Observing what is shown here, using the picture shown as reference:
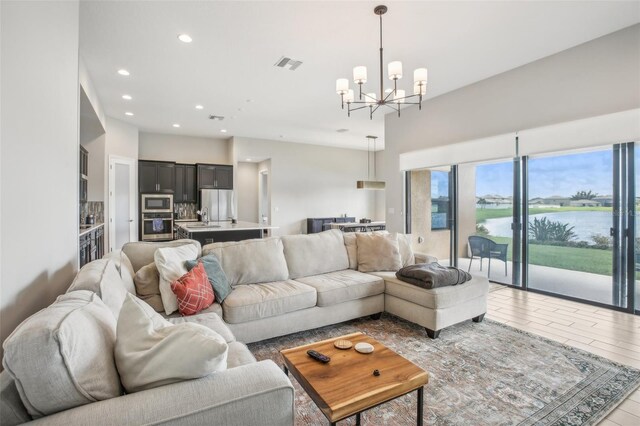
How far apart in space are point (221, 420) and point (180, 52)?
4010 mm

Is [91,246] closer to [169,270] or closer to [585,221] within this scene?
[169,270]

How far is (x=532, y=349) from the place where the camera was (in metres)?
2.67

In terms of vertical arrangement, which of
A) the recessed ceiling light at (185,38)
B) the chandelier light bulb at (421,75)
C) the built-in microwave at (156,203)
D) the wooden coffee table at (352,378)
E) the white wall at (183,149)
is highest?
the recessed ceiling light at (185,38)

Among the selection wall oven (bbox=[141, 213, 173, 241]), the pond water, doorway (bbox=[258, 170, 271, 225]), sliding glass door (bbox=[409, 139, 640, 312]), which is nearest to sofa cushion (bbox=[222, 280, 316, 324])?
sliding glass door (bbox=[409, 139, 640, 312])

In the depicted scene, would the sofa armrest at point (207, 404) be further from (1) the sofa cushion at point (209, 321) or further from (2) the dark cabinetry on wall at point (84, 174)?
(2) the dark cabinetry on wall at point (84, 174)

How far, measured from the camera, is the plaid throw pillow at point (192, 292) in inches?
90.0

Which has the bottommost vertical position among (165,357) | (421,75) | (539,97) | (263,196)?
(165,357)

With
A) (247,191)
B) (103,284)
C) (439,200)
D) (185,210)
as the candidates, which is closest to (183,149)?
(185,210)

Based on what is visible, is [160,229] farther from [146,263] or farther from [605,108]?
[605,108]


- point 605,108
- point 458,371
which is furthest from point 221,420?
point 605,108

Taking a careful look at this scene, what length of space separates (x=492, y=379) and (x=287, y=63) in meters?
3.98

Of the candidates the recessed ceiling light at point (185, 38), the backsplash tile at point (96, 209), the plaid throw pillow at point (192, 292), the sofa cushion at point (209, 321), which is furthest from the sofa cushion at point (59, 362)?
the backsplash tile at point (96, 209)

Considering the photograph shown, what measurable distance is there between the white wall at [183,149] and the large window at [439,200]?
5.44 meters

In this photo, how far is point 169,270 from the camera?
240cm
